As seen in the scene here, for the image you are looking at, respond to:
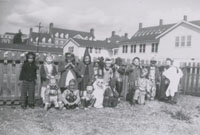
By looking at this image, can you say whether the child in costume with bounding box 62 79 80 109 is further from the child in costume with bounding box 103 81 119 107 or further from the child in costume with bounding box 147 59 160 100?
the child in costume with bounding box 147 59 160 100

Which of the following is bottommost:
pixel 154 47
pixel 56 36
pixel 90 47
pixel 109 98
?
pixel 109 98

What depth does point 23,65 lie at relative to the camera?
6809 mm

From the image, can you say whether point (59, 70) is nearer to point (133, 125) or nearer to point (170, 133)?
point (133, 125)

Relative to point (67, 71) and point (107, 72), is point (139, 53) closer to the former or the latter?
point (107, 72)

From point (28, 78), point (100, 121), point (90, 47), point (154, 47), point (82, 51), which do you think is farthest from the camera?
point (90, 47)

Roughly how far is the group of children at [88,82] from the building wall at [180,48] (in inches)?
753

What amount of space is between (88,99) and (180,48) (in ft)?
77.4

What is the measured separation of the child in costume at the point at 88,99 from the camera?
736 centimetres

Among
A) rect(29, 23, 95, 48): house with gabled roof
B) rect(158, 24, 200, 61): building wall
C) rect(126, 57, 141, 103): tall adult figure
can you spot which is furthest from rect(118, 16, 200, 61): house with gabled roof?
rect(29, 23, 95, 48): house with gabled roof

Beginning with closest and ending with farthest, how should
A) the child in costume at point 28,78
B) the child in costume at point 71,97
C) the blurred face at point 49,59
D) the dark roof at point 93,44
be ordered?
the child in costume at point 28,78 → the child in costume at point 71,97 → the blurred face at point 49,59 → the dark roof at point 93,44

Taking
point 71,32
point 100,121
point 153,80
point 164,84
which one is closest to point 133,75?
point 153,80

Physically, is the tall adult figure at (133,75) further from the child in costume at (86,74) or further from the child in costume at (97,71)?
the child in costume at (86,74)

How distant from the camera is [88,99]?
742 centimetres

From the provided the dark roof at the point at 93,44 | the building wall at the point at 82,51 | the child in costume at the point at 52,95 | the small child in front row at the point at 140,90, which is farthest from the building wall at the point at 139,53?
the child in costume at the point at 52,95
